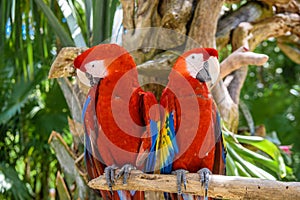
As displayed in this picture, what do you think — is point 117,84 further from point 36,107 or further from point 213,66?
point 36,107

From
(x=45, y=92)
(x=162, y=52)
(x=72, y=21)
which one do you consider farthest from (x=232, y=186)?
(x=45, y=92)

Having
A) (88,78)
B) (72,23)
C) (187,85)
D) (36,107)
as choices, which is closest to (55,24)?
(72,23)

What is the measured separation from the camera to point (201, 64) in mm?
1072

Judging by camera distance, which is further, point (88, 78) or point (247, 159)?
point (247, 159)

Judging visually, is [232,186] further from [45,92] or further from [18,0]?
[45,92]

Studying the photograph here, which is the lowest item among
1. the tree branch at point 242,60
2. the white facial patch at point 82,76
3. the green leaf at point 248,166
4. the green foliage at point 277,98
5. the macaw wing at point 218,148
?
the green foliage at point 277,98

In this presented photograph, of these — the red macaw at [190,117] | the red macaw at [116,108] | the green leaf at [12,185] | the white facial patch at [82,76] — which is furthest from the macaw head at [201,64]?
the green leaf at [12,185]

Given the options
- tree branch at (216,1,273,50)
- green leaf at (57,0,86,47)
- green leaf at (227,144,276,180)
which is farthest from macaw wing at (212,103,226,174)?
tree branch at (216,1,273,50)

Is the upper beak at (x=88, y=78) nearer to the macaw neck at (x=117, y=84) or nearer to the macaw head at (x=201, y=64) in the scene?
the macaw neck at (x=117, y=84)

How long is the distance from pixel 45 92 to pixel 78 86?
0.80 meters

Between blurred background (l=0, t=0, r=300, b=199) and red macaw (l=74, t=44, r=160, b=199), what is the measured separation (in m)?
0.54

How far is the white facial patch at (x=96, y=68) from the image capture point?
1062 millimetres

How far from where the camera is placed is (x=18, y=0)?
1.74m

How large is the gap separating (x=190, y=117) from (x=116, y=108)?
19 cm
